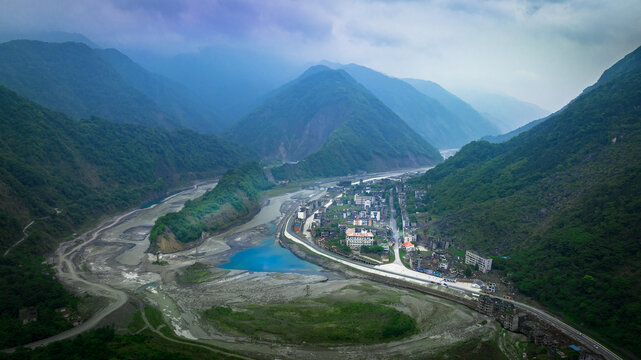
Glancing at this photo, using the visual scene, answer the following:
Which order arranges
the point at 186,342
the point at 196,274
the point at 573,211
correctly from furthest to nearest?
the point at 196,274
the point at 573,211
the point at 186,342

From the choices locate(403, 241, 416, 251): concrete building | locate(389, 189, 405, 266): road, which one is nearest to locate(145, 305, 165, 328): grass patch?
→ locate(389, 189, 405, 266): road

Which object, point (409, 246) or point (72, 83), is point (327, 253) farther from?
point (72, 83)

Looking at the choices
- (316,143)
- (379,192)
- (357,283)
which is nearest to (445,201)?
(379,192)

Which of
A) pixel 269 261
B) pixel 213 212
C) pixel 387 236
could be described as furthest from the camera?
pixel 213 212

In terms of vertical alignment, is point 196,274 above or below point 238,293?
above

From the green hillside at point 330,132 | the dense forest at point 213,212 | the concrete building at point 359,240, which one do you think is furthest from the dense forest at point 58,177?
the concrete building at point 359,240

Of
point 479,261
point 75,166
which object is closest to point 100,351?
point 479,261

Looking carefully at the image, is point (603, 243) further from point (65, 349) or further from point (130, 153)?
point (130, 153)
